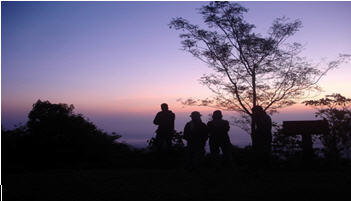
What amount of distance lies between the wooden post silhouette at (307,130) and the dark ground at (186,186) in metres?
1.12

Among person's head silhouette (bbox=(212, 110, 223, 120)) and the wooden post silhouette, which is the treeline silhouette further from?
person's head silhouette (bbox=(212, 110, 223, 120))

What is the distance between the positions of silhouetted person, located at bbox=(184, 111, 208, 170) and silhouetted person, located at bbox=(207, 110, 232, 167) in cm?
23

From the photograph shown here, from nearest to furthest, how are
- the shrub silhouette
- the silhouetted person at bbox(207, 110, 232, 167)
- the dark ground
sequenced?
the dark ground < the silhouetted person at bbox(207, 110, 232, 167) < the shrub silhouette

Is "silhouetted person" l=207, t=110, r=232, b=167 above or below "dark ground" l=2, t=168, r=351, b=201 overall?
above

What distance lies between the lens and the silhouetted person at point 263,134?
9672 millimetres

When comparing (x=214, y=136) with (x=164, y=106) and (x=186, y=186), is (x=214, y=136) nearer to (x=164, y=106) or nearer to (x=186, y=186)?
(x=164, y=106)

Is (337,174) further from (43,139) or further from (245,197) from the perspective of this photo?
(43,139)

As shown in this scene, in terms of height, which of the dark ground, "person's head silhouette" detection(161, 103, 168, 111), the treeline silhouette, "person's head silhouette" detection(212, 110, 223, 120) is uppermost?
"person's head silhouette" detection(161, 103, 168, 111)

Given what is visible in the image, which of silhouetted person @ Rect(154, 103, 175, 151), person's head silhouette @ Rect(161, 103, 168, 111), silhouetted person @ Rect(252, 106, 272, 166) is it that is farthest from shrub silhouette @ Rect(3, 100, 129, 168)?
silhouetted person @ Rect(252, 106, 272, 166)

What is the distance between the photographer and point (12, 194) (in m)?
6.35

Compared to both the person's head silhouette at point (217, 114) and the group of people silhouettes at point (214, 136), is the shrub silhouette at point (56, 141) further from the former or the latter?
the person's head silhouette at point (217, 114)

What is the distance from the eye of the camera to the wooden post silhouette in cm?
974

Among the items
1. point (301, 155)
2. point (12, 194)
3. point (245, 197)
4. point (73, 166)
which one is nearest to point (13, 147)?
point (73, 166)

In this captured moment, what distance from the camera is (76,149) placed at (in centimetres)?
1196
